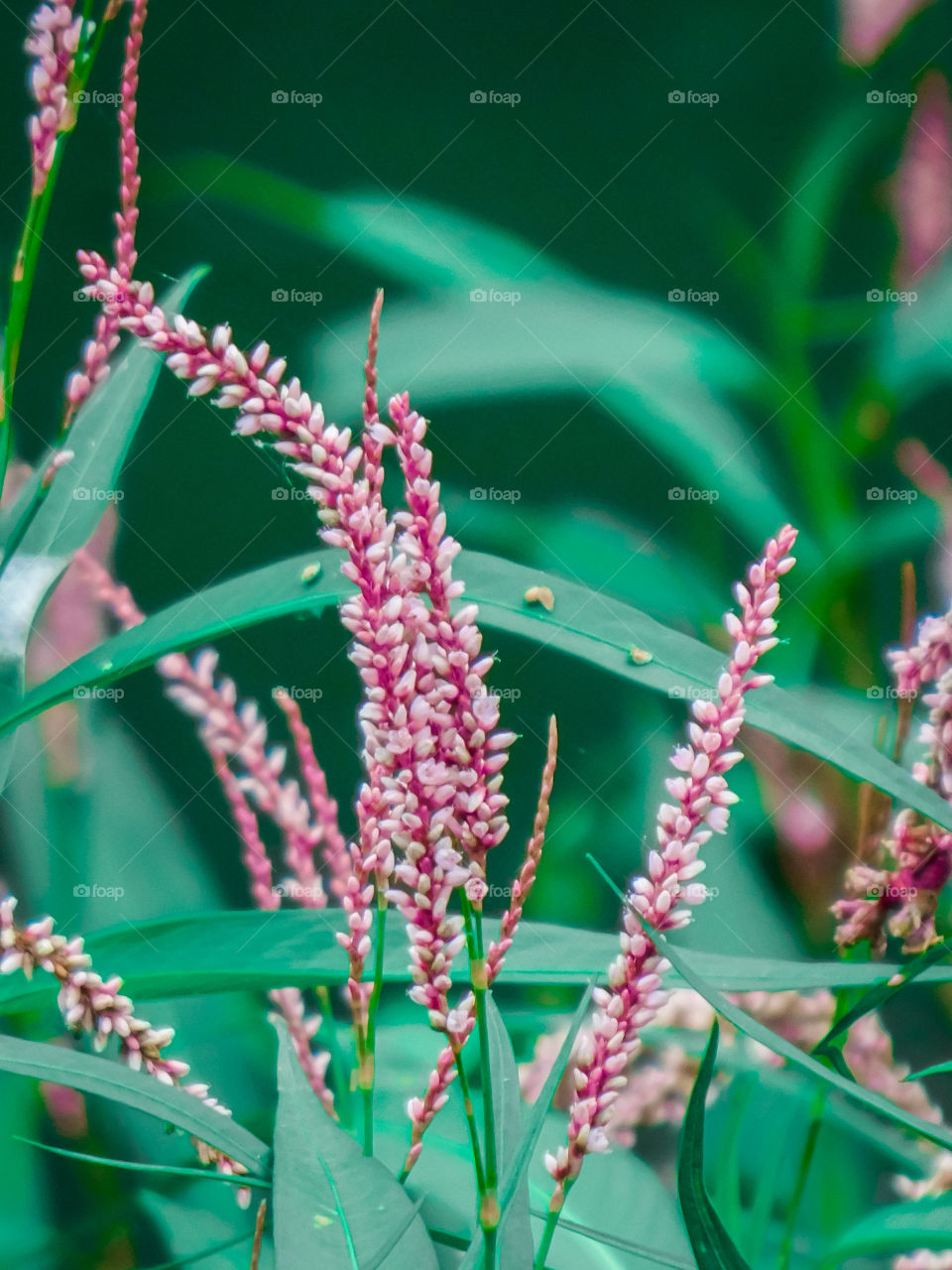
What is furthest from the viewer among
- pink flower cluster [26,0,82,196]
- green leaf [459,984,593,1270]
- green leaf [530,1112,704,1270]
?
green leaf [530,1112,704,1270]

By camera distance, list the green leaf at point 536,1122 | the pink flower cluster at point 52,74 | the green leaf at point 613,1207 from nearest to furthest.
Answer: the green leaf at point 536,1122 → the pink flower cluster at point 52,74 → the green leaf at point 613,1207

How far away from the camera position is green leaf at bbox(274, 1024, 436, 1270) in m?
0.27

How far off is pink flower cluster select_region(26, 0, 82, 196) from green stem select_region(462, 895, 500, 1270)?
1.08 feet

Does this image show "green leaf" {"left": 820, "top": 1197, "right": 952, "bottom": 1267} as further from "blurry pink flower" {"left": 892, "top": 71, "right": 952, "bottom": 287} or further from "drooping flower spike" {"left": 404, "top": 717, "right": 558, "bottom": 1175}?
"blurry pink flower" {"left": 892, "top": 71, "right": 952, "bottom": 287}

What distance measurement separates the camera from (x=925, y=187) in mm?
508

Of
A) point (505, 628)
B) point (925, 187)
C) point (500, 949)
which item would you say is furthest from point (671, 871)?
point (925, 187)

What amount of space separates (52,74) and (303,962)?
0.39 m

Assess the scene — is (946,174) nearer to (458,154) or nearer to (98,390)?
(458,154)

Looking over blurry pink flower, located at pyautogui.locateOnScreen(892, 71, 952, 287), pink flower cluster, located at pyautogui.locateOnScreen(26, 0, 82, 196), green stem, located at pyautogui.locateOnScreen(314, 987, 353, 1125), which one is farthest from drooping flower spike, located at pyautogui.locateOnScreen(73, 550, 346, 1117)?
blurry pink flower, located at pyautogui.locateOnScreen(892, 71, 952, 287)

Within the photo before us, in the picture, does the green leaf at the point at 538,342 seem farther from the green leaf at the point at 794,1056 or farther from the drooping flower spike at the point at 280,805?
the green leaf at the point at 794,1056

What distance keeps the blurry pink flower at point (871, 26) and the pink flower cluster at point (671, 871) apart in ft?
1.32

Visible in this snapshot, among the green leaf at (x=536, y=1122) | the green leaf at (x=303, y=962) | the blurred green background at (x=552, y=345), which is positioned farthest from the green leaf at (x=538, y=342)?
the green leaf at (x=536, y=1122)

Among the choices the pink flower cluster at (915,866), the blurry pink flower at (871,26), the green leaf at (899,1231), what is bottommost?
the green leaf at (899,1231)

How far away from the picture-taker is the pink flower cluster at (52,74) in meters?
0.35
